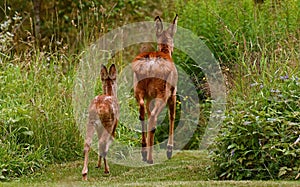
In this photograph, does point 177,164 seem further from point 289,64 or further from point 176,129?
point 176,129

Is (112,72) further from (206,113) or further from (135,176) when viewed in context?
(206,113)

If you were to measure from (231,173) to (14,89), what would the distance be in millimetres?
3803

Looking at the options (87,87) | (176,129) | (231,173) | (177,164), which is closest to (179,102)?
(176,129)

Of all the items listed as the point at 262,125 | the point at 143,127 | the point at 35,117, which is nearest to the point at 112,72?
the point at 143,127

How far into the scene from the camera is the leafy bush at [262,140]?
6484 mm

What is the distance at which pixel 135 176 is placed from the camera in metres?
7.32

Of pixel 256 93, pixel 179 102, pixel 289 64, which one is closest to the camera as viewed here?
pixel 256 93

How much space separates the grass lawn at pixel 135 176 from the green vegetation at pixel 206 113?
0.04 feet

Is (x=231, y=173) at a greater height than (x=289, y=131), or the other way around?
(x=289, y=131)

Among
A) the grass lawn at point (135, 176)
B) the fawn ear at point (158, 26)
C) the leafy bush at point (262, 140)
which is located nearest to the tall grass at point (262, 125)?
the leafy bush at point (262, 140)

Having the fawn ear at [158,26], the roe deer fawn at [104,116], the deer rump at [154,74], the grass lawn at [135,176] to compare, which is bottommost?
the grass lawn at [135,176]

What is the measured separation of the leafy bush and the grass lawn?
369 mm

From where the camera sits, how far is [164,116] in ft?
36.3

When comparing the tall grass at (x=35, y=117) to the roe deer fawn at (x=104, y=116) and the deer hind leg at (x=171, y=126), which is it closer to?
the roe deer fawn at (x=104, y=116)
